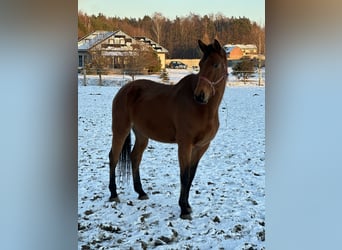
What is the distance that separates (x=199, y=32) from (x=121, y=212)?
103 cm

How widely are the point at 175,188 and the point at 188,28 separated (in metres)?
0.84

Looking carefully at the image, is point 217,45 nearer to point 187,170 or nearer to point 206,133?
point 206,133

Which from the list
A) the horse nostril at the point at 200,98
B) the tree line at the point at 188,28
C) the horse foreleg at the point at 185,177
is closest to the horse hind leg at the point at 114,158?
the horse foreleg at the point at 185,177

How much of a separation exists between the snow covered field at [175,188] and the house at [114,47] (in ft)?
0.30

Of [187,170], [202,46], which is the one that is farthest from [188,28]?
[187,170]

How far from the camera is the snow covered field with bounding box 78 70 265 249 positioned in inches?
88.7

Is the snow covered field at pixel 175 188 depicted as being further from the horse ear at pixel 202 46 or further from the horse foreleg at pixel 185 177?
the horse ear at pixel 202 46

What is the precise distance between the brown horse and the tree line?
0.06 metres

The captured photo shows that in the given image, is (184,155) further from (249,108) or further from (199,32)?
(199,32)

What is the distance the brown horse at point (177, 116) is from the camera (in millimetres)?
2223

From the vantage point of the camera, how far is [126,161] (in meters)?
2.34
